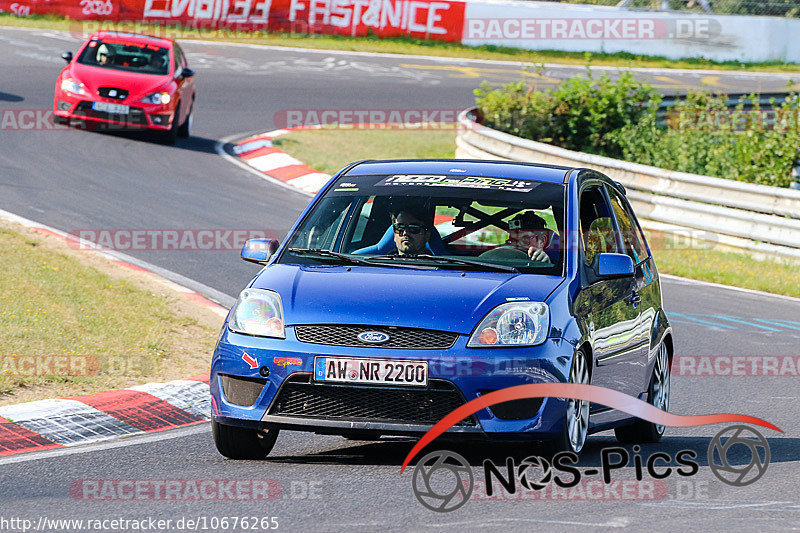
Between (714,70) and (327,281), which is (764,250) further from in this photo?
(714,70)

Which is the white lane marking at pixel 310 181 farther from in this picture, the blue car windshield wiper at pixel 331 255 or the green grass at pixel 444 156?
the blue car windshield wiper at pixel 331 255

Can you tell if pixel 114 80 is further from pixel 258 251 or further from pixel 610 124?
pixel 258 251

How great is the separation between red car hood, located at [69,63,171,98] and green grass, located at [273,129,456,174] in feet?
8.58

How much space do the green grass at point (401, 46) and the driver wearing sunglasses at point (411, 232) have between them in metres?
27.5

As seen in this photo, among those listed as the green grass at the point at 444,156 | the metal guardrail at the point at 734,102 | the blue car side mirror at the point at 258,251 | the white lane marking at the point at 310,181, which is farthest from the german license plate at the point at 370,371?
the metal guardrail at the point at 734,102

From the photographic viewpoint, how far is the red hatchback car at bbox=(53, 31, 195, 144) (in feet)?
69.8

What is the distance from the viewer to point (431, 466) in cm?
648

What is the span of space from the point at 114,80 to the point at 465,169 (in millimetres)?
14466

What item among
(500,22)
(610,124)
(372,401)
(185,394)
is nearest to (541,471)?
(372,401)

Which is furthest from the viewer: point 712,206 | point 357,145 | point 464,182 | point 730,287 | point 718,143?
point 357,145

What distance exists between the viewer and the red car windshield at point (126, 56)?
2212 cm

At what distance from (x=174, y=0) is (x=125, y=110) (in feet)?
47.9

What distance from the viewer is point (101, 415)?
7793mm

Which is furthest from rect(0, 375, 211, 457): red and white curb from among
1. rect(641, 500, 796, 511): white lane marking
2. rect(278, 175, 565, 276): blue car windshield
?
rect(641, 500, 796, 511): white lane marking
